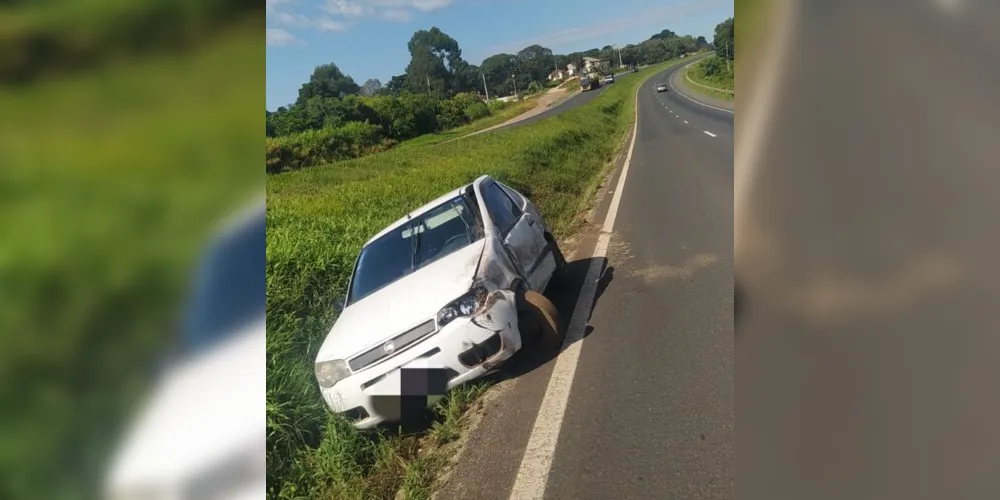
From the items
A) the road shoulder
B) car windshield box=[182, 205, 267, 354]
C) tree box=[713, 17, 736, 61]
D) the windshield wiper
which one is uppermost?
tree box=[713, 17, 736, 61]

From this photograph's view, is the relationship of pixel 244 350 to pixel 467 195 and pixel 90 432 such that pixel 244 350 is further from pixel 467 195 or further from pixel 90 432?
pixel 467 195

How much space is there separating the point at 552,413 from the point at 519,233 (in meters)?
1.42

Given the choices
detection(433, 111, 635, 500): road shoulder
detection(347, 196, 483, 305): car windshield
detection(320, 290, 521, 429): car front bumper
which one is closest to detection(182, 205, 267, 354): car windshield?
detection(320, 290, 521, 429): car front bumper

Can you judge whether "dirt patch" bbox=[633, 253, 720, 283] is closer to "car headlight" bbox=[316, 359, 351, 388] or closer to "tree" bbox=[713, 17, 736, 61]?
"car headlight" bbox=[316, 359, 351, 388]

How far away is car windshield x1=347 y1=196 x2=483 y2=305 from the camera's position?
3.12 meters

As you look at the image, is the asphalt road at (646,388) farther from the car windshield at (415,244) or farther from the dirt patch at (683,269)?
the car windshield at (415,244)

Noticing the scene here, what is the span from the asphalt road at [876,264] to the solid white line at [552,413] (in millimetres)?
1147

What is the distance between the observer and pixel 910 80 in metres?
0.80

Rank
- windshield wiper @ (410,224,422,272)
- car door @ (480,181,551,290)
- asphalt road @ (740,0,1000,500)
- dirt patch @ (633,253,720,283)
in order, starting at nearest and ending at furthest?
asphalt road @ (740,0,1000,500) → windshield wiper @ (410,224,422,272) → car door @ (480,181,551,290) → dirt patch @ (633,253,720,283)

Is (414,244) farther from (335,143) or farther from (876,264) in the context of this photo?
(876,264)

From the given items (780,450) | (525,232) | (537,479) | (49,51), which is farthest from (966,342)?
(525,232)

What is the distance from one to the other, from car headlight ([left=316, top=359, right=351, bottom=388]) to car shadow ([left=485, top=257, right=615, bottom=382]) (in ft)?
2.22

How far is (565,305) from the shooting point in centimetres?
367

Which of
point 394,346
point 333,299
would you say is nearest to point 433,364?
point 394,346
